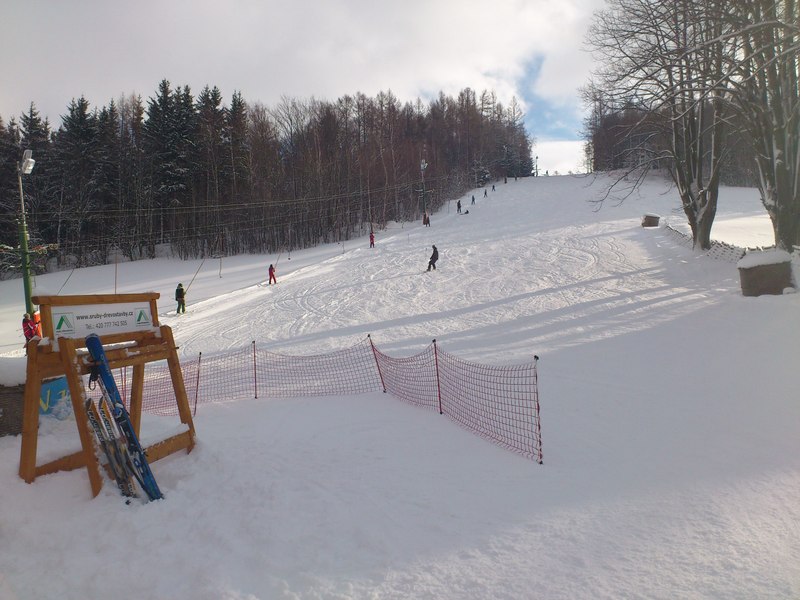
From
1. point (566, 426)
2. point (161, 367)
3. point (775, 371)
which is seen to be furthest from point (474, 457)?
point (161, 367)

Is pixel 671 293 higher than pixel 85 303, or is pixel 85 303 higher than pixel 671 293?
pixel 85 303

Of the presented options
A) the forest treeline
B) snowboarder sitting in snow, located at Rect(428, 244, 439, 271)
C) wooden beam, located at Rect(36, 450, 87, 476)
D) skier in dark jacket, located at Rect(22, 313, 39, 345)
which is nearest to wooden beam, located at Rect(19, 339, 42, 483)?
wooden beam, located at Rect(36, 450, 87, 476)

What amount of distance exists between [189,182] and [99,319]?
52108 millimetres

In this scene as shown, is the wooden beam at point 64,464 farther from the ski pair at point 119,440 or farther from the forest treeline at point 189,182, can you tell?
the forest treeline at point 189,182

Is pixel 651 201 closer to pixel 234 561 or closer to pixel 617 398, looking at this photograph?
pixel 617 398

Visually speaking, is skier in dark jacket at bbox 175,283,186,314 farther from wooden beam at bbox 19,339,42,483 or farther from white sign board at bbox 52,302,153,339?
wooden beam at bbox 19,339,42,483

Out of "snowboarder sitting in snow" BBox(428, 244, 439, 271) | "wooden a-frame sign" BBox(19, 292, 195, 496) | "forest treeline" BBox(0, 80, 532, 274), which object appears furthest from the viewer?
"forest treeline" BBox(0, 80, 532, 274)

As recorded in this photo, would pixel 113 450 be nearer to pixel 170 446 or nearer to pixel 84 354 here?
pixel 170 446

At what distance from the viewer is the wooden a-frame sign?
4.35 meters

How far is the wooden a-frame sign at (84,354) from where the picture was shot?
4.35 meters

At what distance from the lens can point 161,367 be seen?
13.0 m

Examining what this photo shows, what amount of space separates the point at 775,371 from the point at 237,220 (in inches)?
2020

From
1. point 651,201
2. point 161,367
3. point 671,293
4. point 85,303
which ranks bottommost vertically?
point 161,367

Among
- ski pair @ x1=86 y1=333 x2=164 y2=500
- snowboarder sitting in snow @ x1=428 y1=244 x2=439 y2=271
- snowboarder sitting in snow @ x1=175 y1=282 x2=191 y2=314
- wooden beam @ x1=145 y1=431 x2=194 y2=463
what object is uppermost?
snowboarder sitting in snow @ x1=428 y1=244 x2=439 y2=271
